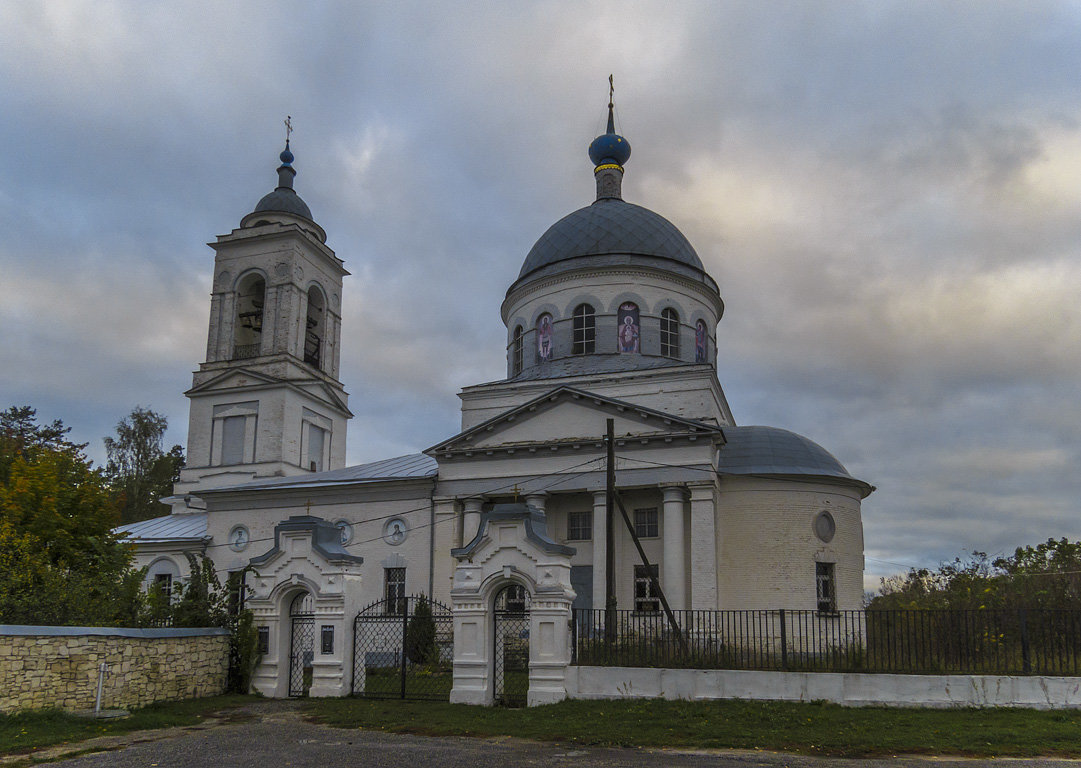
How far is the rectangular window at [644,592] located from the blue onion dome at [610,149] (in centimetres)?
1647

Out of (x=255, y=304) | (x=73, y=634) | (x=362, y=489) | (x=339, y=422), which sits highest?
(x=255, y=304)

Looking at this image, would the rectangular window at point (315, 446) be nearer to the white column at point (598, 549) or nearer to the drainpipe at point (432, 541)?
the drainpipe at point (432, 541)

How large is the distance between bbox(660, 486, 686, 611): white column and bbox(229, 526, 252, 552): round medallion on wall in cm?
1276

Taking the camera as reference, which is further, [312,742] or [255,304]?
[255,304]

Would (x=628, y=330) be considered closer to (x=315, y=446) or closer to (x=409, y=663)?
(x=409, y=663)

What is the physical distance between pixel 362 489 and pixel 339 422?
962cm

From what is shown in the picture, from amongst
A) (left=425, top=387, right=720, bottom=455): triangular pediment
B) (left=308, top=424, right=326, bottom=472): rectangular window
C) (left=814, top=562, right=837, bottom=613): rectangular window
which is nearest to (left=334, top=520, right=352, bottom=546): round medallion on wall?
(left=425, top=387, right=720, bottom=455): triangular pediment

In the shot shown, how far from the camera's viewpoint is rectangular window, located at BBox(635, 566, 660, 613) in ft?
72.2

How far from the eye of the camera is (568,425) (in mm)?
23016

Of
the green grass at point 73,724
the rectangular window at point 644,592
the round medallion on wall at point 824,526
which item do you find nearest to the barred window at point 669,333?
the round medallion on wall at point 824,526

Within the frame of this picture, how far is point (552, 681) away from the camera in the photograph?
44.0ft

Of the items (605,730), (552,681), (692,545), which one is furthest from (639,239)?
(605,730)

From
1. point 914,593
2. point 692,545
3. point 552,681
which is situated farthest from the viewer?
point 914,593

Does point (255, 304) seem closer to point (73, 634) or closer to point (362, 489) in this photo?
point (362, 489)
